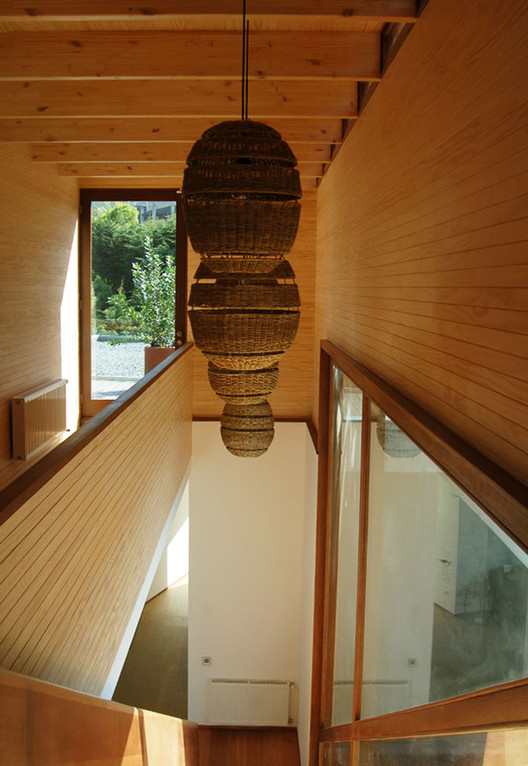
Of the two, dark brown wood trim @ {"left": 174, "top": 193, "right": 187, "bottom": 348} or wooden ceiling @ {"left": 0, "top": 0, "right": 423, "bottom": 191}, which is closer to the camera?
wooden ceiling @ {"left": 0, "top": 0, "right": 423, "bottom": 191}

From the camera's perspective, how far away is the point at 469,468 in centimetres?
173

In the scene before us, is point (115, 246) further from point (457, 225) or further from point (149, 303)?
point (457, 225)

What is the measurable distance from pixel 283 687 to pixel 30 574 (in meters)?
6.69

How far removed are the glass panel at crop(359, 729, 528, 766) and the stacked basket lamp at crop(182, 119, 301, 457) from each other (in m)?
1.66

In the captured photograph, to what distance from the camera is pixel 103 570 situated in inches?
118

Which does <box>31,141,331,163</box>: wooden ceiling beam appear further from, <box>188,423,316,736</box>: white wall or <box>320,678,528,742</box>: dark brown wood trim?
<box>320,678,528,742</box>: dark brown wood trim

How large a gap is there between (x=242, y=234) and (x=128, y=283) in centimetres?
550

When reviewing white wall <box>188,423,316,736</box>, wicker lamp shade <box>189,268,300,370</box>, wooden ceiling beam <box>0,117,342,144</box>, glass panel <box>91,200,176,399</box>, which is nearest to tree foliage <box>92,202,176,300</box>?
glass panel <box>91,200,176,399</box>

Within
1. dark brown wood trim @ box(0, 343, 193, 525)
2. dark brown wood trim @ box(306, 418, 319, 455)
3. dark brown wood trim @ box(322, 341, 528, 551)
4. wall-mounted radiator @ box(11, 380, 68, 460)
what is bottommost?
dark brown wood trim @ box(306, 418, 319, 455)

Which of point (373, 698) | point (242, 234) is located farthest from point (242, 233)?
point (373, 698)

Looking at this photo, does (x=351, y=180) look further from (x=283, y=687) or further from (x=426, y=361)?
(x=283, y=687)

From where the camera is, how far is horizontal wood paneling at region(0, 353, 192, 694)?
1.97m

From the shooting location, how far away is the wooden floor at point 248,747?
745 cm

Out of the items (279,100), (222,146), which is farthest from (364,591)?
(279,100)
